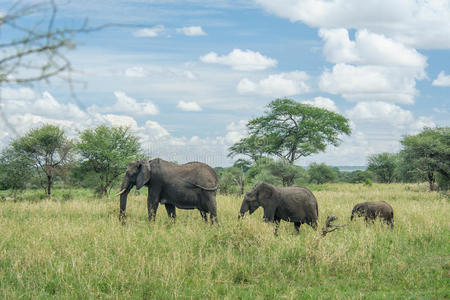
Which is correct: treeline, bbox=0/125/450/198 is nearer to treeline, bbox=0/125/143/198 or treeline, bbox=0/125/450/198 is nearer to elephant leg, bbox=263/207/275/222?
treeline, bbox=0/125/143/198

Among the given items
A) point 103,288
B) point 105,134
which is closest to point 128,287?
point 103,288

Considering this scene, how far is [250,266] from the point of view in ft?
24.9

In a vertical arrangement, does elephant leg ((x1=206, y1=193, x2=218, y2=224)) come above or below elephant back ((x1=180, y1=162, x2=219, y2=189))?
below

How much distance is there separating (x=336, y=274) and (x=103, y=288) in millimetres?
4274

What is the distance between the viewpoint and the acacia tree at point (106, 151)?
25.5 metres

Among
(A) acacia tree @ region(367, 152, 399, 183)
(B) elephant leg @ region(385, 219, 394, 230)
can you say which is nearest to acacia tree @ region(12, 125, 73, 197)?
(B) elephant leg @ region(385, 219, 394, 230)

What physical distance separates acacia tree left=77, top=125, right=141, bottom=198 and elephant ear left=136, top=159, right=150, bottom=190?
13.1m

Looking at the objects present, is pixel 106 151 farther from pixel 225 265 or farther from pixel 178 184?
pixel 225 265

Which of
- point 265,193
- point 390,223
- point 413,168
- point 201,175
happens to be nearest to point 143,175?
point 201,175

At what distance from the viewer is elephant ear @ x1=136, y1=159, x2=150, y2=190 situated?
12.4m

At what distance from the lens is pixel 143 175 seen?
490 inches

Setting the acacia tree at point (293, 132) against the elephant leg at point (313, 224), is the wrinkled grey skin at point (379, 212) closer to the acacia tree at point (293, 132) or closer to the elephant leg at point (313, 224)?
the elephant leg at point (313, 224)

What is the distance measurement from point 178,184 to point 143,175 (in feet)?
3.83

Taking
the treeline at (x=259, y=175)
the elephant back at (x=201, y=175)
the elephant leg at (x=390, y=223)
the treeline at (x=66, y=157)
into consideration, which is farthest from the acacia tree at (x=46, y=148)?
the elephant leg at (x=390, y=223)
